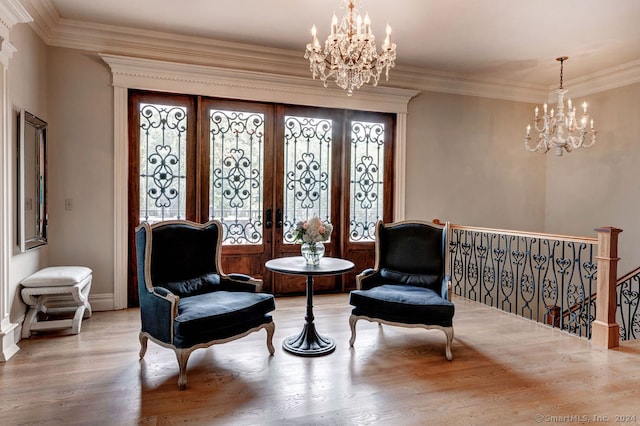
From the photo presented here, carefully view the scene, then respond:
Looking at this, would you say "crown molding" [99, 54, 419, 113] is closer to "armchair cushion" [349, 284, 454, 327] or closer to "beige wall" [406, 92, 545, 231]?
"beige wall" [406, 92, 545, 231]

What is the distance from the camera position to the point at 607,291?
348cm

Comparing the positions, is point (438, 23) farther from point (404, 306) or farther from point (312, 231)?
point (404, 306)

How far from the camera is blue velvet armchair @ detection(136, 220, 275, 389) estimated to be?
2.68 m

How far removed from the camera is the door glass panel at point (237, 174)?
4.73 meters

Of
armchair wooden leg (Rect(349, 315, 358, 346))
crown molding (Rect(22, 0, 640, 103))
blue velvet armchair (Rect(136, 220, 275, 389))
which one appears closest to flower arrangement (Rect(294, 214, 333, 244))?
blue velvet armchair (Rect(136, 220, 275, 389))

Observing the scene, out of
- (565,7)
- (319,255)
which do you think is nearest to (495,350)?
(319,255)

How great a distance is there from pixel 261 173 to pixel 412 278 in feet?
7.19

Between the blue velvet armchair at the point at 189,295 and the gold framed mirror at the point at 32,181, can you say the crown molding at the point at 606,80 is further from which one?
the gold framed mirror at the point at 32,181

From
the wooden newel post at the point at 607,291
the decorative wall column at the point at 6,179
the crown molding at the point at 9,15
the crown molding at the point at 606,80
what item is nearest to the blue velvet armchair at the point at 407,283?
the wooden newel post at the point at 607,291

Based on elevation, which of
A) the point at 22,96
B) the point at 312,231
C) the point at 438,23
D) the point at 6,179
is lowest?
the point at 312,231

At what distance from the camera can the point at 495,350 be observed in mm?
3303

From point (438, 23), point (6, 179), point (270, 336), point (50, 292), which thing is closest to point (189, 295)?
point (270, 336)

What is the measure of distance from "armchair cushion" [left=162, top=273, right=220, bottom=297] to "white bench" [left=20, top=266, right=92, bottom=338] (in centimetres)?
99

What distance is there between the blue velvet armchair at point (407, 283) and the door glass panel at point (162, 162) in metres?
2.26
